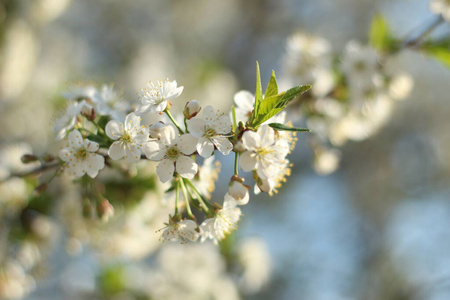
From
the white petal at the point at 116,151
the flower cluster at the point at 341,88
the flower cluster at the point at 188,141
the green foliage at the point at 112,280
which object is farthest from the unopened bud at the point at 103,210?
the green foliage at the point at 112,280

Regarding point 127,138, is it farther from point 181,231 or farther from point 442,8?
point 442,8

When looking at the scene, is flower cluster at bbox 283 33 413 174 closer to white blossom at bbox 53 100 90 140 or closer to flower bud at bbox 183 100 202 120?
flower bud at bbox 183 100 202 120

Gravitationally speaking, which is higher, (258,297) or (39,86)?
(39,86)

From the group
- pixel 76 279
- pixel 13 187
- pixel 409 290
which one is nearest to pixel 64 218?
pixel 13 187

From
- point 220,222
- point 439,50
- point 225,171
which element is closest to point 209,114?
point 220,222

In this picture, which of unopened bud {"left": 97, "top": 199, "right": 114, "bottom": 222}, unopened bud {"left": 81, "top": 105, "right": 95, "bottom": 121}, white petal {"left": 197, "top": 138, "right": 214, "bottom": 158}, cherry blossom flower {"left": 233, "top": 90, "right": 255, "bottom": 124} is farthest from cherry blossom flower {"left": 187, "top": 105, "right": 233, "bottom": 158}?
unopened bud {"left": 97, "top": 199, "right": 114, "bottom": 222}

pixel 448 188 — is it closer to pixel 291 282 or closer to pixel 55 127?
pixel 291 282
